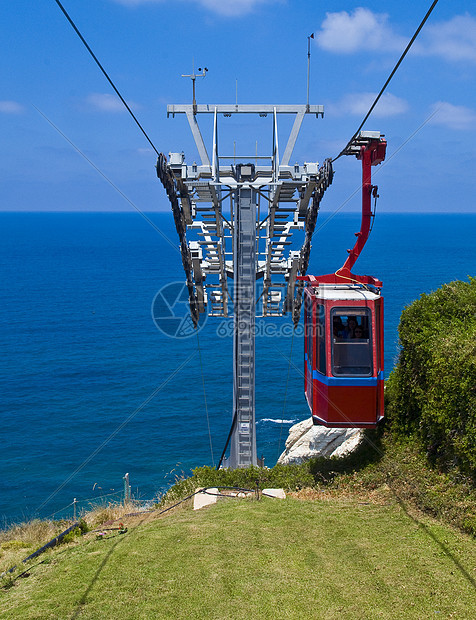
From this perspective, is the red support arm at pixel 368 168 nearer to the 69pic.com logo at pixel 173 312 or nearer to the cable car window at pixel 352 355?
the cable car window at pixel 352 355

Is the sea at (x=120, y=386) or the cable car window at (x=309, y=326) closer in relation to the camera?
the cable car window at (x=309, y=326)

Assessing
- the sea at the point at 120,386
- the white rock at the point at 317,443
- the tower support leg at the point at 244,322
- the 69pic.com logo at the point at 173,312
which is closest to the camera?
the tower support leg at the point at 244,322

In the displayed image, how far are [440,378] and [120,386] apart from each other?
117 ft

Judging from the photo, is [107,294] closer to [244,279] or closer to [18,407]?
[18,407]

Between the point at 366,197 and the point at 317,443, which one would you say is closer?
the point at 366,197

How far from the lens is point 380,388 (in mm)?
12469

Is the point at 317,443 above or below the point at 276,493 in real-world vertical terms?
below

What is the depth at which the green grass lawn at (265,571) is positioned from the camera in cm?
808

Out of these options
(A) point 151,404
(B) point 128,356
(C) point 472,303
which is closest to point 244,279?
(C) point 472,303

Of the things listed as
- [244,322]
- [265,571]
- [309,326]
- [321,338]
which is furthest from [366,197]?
[265,571]

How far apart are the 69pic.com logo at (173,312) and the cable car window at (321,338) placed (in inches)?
2055

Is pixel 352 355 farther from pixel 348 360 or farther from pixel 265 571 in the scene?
pixel 265 571

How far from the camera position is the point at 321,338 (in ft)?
40.8

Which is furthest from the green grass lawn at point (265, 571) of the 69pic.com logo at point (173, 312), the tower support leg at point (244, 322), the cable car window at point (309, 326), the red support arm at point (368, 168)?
the 69pic.com logo at point (173, 312)
